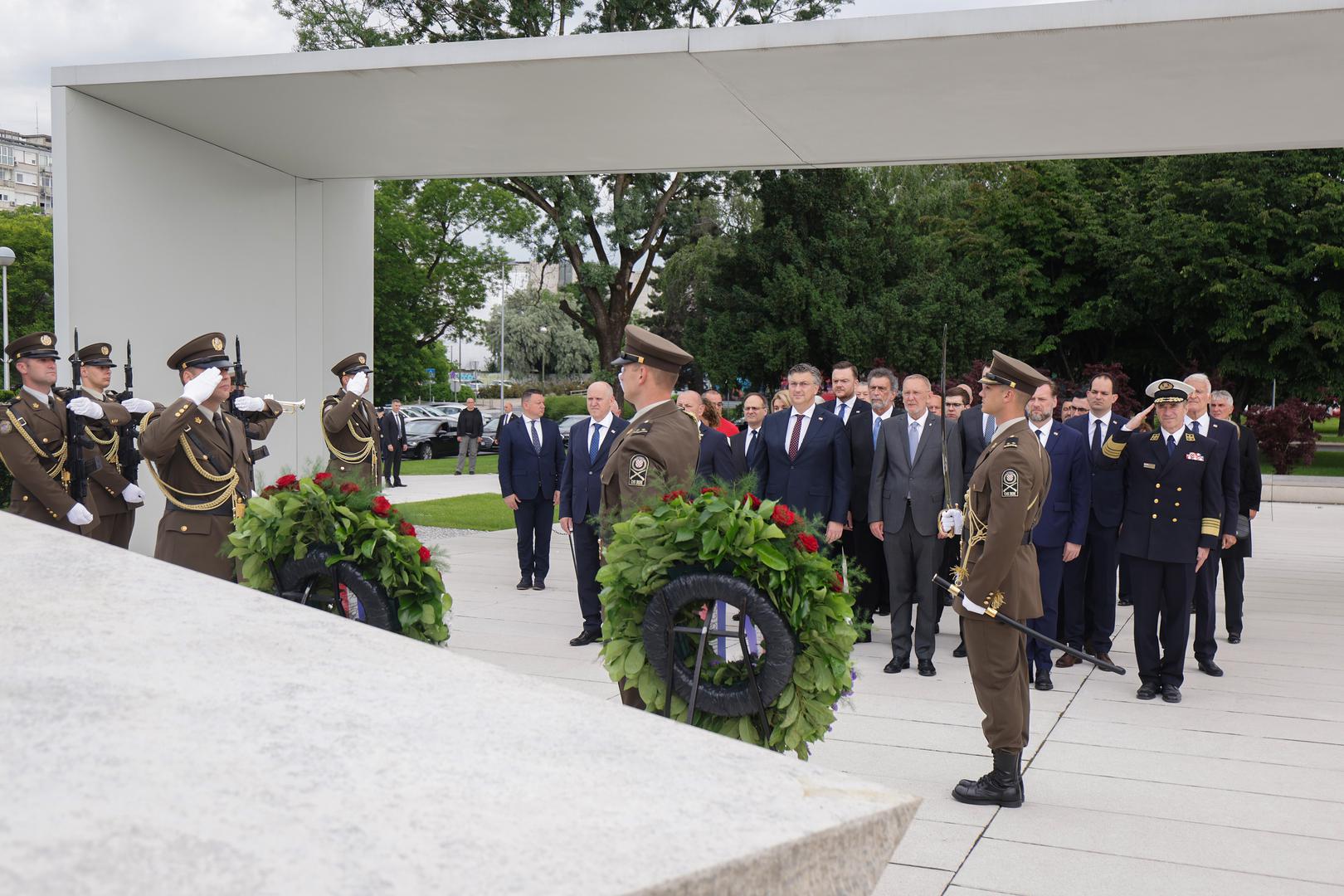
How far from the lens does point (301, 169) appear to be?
1223cm

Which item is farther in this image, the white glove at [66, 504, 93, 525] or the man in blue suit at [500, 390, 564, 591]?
the man in blue suit at [500, 390, 564, 591]

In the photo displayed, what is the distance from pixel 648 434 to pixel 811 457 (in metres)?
3.65

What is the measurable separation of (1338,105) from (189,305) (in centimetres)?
1057

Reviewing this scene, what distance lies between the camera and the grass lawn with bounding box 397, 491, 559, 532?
16.6 metres

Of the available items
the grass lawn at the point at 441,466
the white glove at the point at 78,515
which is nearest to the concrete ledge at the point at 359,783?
the white glove at the point at 78,515

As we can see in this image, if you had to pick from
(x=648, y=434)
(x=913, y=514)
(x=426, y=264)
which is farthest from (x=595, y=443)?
(x=426, y=264)

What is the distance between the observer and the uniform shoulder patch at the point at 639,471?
4.92m

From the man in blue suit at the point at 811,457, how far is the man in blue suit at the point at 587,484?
4.40ft

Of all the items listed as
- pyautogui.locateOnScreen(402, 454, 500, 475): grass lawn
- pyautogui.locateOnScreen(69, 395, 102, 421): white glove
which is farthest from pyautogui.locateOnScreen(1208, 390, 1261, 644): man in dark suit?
pyautogui.locateOnScreen(402, 454, 500, 475): grass lawn

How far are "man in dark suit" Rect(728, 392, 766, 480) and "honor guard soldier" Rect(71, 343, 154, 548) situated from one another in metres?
4.59

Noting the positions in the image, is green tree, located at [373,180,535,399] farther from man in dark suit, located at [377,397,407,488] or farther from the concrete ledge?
the concrete ledge

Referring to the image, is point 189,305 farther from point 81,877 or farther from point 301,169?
point 81,877

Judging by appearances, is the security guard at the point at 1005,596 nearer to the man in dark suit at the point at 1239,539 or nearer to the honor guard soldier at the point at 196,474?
the honor guard soldier at the point at 196,474

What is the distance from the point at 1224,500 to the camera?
24.4 feet
